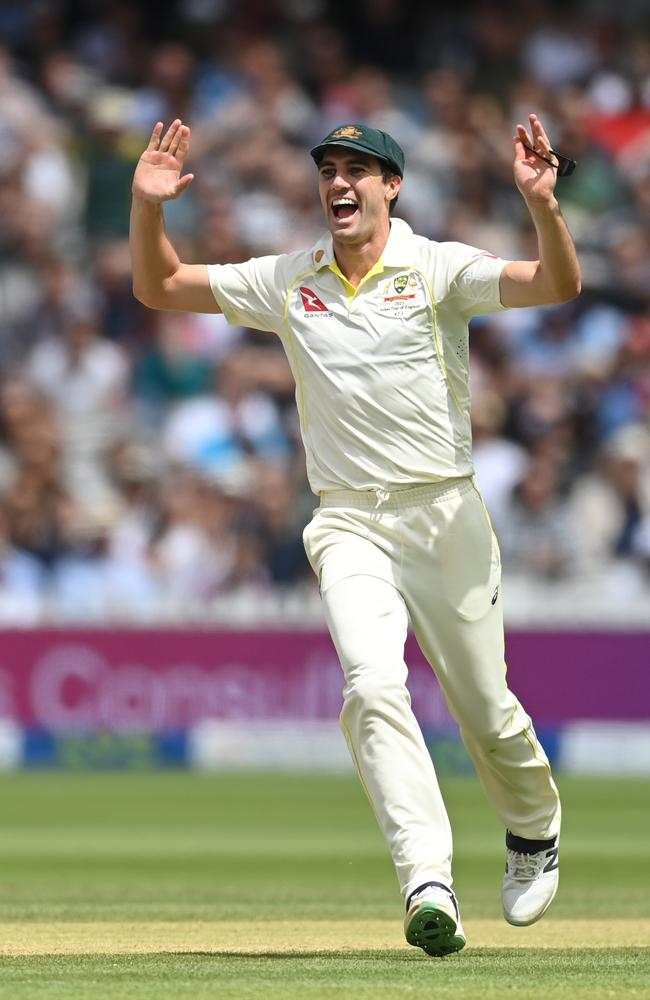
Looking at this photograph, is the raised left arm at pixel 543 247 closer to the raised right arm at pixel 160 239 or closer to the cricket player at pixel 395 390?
the cricket player at pixel 395 390

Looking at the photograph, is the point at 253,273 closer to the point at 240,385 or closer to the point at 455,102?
the point at 240,385

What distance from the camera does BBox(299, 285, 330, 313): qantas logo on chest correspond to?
5.30 m

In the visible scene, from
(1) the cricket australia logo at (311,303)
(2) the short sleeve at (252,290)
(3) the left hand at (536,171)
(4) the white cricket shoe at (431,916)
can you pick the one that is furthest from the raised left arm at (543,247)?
(4) the white cricket shoe at (431,916)

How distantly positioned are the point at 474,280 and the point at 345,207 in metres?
0.38

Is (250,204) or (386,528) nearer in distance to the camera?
(386,528)

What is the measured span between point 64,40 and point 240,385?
479cm

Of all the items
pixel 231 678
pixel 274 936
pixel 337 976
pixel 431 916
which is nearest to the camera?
pixel 337 976

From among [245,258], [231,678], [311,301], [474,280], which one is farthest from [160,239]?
[245,258]

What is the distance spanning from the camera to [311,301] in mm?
5320

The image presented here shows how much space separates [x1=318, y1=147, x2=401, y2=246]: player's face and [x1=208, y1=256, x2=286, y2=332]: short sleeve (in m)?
0.23

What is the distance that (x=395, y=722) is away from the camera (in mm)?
4910

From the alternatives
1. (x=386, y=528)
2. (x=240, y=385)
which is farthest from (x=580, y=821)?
(x=386, y=528)

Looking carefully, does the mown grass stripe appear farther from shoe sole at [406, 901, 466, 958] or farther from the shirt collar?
the shirt collar

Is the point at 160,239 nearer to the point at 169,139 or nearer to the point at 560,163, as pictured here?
the point at 169,139
